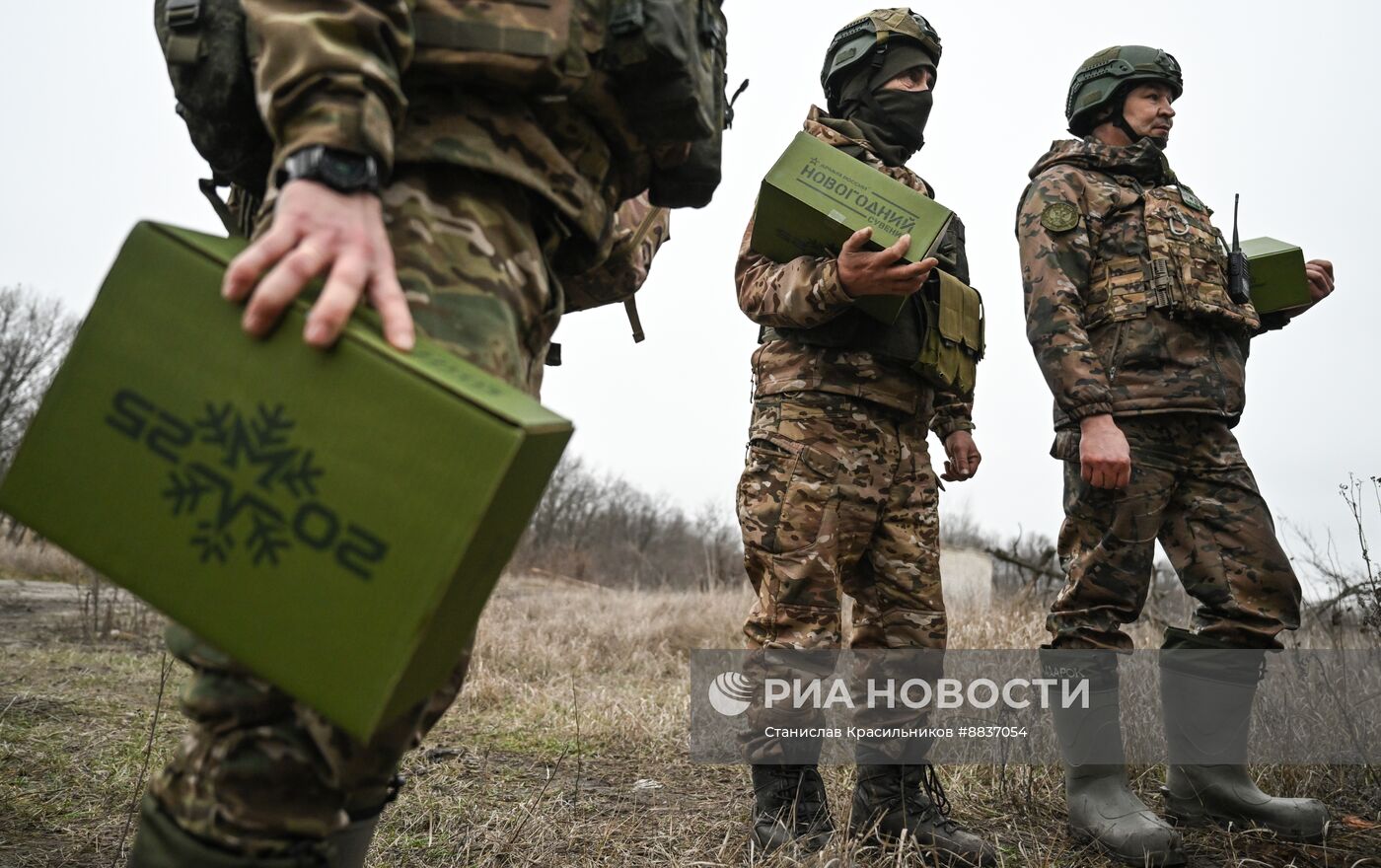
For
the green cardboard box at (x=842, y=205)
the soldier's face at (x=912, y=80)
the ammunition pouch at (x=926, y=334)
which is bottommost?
the ammunition pouch at (x=926, y=334)

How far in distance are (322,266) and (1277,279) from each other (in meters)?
3.27

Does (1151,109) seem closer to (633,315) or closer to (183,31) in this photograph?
(633,315)

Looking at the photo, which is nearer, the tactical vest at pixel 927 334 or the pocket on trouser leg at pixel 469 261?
the pocket on trouser leg at pixel 469 261

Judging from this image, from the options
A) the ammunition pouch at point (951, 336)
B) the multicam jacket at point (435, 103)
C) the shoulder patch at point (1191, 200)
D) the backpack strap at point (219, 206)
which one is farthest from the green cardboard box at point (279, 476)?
the shoulder patch at point (1191, 200)

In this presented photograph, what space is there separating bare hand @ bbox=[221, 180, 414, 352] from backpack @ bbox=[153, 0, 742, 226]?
11.8 inches

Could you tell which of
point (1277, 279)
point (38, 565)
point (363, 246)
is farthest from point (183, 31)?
point (38, 565)

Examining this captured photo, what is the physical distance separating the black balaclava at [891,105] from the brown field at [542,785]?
204 cm

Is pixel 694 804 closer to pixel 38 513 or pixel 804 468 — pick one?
pixel 804 468

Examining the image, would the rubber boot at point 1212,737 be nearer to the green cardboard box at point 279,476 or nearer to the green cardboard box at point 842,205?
the green cardboard box at point 842,205

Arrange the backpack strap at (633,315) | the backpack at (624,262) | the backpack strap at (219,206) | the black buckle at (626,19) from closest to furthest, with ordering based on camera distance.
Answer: the black buckle at (626,19) < the backpack strap at (219,206) < the backpack at (624,262) < the backpack strap at (633,315)

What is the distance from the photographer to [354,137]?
1072 millimetres

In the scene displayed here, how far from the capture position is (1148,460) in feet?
9.23

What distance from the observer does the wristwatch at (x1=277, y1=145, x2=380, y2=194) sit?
1058mm

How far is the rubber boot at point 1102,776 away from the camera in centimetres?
236
